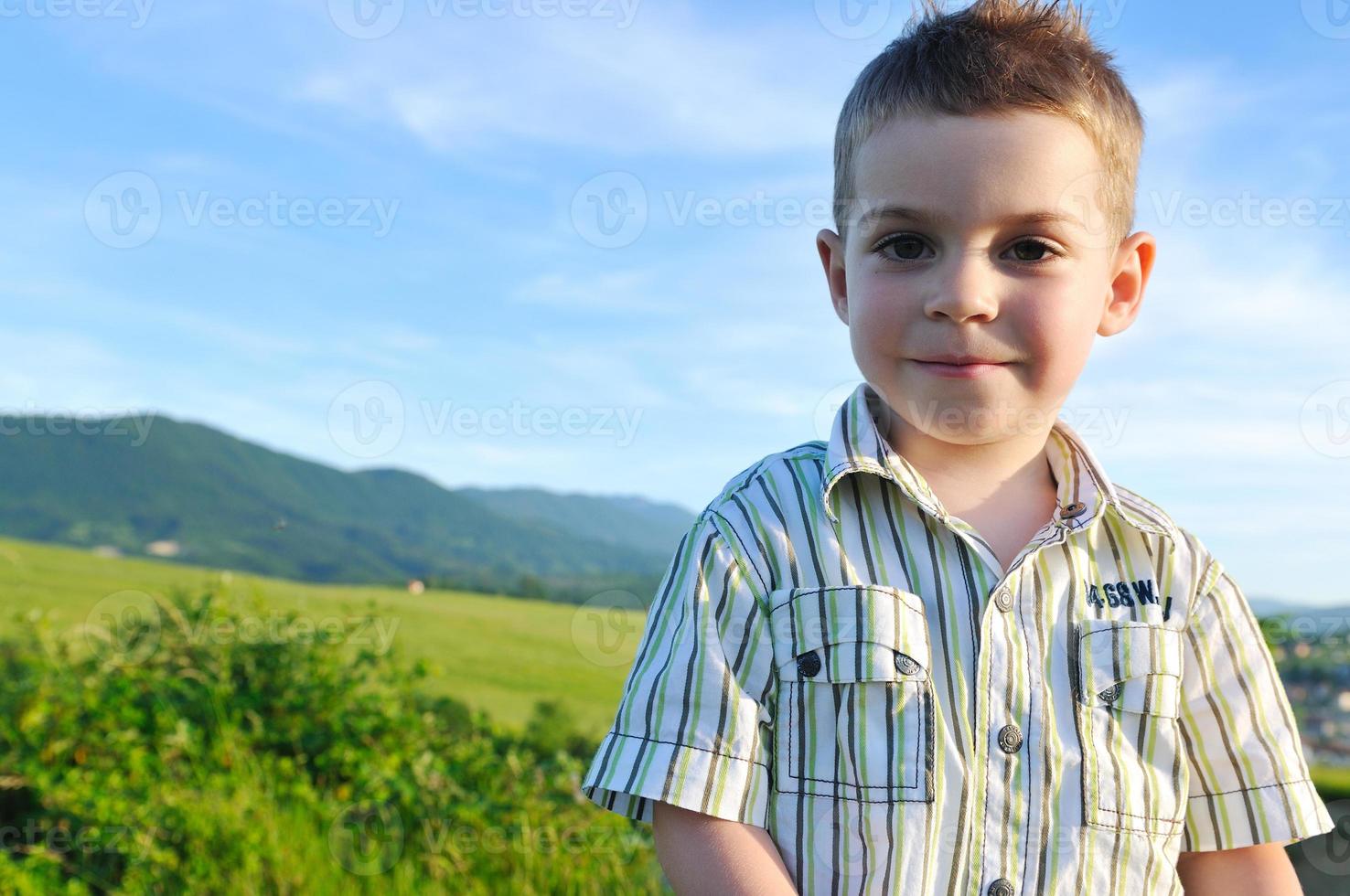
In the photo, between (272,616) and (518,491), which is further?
(518,491)

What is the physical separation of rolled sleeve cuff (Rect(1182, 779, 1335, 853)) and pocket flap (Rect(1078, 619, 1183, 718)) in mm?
179

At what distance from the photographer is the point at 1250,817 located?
1.68 meters

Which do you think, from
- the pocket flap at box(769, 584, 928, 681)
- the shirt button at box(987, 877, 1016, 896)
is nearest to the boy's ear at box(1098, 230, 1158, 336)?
the pocket flap at box(769, 584, 928, 681)

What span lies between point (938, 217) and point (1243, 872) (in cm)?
118

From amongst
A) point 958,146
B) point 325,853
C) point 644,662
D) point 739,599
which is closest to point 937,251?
point 958,146

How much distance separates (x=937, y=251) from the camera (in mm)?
1541

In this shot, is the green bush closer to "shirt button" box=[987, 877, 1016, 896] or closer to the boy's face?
"shirt button" box=[987, 877, 1016, 896]

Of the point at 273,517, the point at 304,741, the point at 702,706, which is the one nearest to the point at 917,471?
the point at 702,706

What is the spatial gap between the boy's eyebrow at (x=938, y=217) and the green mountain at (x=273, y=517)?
3.36m

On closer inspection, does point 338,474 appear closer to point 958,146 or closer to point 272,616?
point 272,616

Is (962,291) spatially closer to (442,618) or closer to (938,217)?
(938,217)

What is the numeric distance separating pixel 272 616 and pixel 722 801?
138 inches

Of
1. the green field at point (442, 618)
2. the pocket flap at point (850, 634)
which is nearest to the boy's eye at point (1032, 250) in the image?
the pocket flap at point (850, 634)

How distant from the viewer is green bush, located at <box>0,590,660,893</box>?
138 inches
